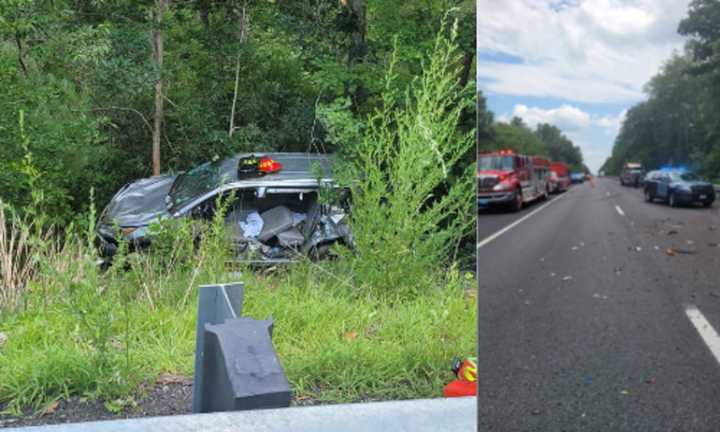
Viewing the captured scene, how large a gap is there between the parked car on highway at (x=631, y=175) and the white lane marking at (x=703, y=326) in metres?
0.29

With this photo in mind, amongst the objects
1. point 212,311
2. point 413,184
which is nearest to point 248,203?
point 212,311

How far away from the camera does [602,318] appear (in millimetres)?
1292

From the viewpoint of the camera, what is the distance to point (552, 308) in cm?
132

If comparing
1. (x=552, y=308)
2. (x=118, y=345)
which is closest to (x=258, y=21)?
(x=118, y=345)

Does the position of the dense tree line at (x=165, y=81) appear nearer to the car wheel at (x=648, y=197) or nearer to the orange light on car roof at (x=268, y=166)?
the orange light on car roof at (x=268, y=166)

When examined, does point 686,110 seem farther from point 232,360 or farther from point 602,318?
point 232,360

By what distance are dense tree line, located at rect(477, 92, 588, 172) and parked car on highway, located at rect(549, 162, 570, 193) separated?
0.05 ft

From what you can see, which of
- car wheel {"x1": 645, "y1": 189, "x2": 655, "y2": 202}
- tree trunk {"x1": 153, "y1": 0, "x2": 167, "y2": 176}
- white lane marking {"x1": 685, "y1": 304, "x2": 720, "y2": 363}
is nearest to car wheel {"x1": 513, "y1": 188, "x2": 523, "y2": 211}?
car wheel {"x1": 645, "y1": 189, "x2": 655, "y2": 202}

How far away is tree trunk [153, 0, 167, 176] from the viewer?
7.72 feet

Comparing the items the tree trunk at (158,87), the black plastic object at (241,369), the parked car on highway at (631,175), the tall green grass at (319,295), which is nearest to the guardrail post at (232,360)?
the black plastic object at (241,369)

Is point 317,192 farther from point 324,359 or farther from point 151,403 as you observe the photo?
point 151,403

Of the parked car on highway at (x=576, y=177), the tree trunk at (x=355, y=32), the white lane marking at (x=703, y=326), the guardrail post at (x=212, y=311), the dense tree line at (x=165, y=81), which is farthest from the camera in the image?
the tree trunk at (x=355, y=32)

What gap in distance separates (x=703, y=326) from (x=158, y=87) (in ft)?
5.94

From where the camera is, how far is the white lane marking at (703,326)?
4.20ft
